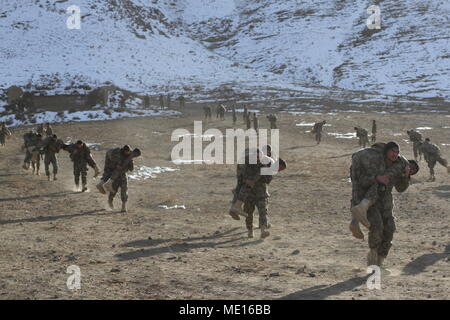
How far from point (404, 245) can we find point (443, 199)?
17.8 ft

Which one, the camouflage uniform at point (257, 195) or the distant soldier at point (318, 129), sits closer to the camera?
the camouflage uniform at point (257, 195)

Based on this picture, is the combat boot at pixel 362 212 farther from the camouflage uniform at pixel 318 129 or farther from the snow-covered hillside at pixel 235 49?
the snow-covered hillside at pixel 235 49

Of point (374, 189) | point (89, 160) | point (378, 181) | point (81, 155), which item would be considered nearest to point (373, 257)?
point (374, 189)

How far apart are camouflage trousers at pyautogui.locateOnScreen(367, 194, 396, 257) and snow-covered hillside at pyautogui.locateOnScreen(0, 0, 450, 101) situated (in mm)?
50699

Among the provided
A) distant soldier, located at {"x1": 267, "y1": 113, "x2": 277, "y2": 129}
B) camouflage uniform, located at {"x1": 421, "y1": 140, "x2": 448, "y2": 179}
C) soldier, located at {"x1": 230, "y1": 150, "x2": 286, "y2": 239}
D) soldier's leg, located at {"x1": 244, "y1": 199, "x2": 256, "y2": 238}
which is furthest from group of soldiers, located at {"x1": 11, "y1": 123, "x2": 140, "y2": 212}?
distant soldier, located at {"x1": 267, "y1": 113, "x2": 277, "y2": 129}

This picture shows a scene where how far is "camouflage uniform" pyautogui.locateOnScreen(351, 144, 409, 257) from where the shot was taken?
284 inches

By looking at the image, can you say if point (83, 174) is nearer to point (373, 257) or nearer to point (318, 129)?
point (373, 257)

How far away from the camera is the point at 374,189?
7125 millimetres

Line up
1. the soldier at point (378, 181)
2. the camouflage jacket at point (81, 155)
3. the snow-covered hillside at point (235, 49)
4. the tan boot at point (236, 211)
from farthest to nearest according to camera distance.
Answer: the snow-covered hillside at point (235, 49) < the camouflage jacket at point (81, 155) < the tan boot at point (236, 211) < the soldier at point (378, 181)

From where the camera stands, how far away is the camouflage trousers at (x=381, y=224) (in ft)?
23.9

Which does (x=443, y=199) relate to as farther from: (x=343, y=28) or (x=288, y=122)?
(x=343, y=28)

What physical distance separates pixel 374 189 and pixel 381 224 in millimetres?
536

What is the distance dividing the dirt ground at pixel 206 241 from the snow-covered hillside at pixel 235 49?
4150 centimetres

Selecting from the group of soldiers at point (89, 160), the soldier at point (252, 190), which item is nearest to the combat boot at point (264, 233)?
the soldier at point (252, 190)
